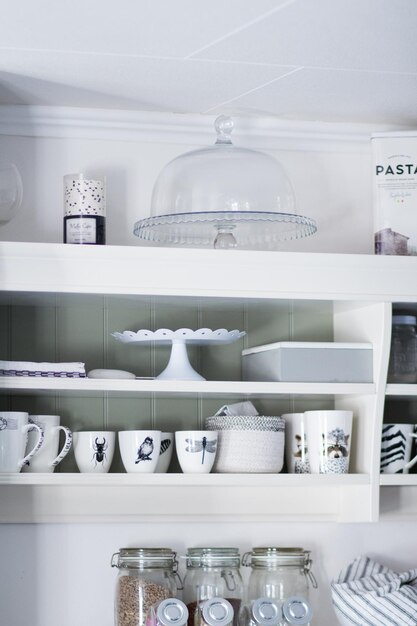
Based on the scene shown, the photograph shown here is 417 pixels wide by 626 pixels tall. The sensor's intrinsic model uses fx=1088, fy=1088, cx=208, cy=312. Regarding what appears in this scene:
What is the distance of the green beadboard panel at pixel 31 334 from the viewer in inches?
89.3

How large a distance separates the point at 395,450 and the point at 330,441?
0.15 metres

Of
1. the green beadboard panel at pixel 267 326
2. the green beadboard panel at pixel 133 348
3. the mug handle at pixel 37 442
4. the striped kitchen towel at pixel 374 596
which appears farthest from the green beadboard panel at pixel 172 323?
the striped kitchen towel at pixel 374 596

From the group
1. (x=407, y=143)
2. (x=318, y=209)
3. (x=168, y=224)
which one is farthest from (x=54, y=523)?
(x=407, y=143)

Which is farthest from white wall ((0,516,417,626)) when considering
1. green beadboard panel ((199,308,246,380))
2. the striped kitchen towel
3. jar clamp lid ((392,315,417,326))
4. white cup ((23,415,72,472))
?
jar clamp lid ((392,315,417,326))

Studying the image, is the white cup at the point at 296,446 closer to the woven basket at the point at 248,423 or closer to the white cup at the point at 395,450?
the woven basket at the point at 248,423


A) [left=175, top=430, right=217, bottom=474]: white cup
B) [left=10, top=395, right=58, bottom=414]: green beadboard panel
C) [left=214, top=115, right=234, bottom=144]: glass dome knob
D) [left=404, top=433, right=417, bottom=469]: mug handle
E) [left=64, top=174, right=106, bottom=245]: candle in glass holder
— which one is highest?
[left=214, top=115, right=234, bottom=144]: glass dome knob

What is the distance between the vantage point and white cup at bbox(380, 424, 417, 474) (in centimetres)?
223

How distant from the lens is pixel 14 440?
2.06 m

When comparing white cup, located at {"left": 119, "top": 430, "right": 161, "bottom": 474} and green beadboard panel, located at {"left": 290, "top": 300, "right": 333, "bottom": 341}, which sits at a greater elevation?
green beadboard panel, located at {"left": 290, "top": 300, "right": 333, "bottom": 341}

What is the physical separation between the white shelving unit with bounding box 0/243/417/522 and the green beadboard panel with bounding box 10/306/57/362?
52 millimetres

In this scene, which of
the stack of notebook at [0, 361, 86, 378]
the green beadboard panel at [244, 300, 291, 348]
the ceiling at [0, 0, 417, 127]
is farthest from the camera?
the green beadboard panel at [244, 300, 291, 348]

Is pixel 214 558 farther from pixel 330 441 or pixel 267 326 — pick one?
pixel 267 326

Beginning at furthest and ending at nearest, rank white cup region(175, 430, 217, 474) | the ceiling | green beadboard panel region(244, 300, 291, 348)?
green beadboard panel region(244, 300, 291, 348) → white cup region(175, 430, 217, 474) → the ceiling

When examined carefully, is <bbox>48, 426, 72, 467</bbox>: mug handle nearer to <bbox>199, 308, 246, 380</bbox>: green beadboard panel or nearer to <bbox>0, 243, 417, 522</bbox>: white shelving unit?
<bbox>0, 243, 417, 522</bbox>: white shelving unit
